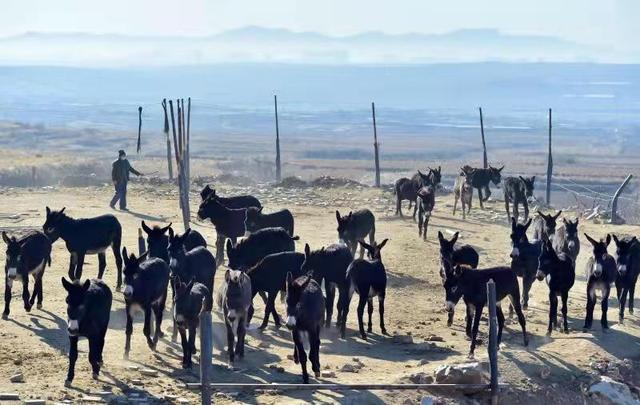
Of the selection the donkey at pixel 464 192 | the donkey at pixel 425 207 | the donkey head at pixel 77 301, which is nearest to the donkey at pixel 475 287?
the donkey head at pixel 77 301

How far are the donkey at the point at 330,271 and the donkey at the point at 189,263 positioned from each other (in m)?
1.72

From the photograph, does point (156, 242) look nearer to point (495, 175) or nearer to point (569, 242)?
point (569, 242)

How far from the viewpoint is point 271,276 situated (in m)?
21.7

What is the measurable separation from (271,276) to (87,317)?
467 centimetres

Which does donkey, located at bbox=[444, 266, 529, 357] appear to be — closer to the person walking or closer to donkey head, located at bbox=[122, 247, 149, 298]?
donkey head, located at bbox=[122, 247, 149, 298]

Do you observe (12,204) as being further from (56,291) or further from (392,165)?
(392,165)

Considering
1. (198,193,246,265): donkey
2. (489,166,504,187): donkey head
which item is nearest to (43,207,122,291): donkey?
(198,193,246,265): donkey

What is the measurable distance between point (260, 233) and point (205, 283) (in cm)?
260

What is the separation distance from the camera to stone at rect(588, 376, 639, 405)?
19188 mm

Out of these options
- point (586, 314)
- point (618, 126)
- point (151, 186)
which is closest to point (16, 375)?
point (586, 314)

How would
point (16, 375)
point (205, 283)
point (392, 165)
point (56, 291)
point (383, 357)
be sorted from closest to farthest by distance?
point (16, 375)
point (383, 357)
point (205, 283)
point (56, 291)
point (392, 165)

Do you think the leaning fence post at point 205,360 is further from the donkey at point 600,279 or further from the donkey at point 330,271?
the donkey at point 600,279

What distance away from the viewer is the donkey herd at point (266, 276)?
1838 cm

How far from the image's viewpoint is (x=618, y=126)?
190m
